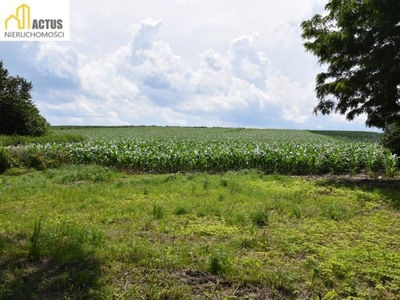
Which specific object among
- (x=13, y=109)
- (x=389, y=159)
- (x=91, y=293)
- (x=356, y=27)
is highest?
(x=356, y=27)

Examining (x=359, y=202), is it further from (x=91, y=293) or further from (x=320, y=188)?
(x=91, y=293)

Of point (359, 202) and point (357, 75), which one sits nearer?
point (359, 202)

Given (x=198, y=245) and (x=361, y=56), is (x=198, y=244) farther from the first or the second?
(x=361, y=56)

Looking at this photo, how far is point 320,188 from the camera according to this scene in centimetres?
1120

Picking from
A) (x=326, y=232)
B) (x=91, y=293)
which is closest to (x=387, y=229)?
(x=326, y=232)

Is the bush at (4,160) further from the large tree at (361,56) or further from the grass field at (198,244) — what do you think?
the large tree at (361,56)

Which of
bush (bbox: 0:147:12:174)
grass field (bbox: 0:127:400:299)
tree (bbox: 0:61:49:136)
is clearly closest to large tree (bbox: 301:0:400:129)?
grass field (bbox: 0:127:400:299)

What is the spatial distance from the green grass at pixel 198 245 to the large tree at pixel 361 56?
3727mm

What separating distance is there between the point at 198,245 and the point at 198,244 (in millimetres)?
63

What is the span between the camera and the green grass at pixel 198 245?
426cm

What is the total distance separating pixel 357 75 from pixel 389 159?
470 centimetres

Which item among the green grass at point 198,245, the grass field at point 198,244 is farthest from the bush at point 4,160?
the green grass at point 198,245

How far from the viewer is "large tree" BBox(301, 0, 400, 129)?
10.5m

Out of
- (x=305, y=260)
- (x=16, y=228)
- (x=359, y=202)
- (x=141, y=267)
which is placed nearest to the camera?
(x=141, y=267)
